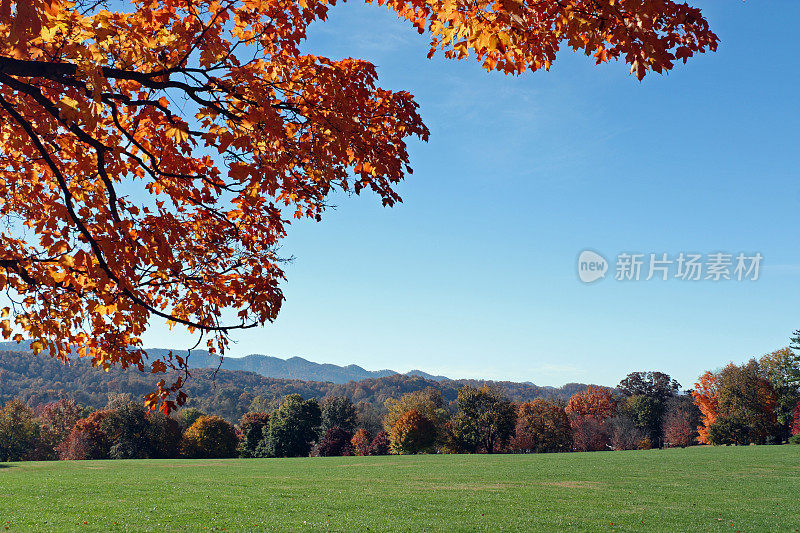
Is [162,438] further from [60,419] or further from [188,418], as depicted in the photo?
[60,419]

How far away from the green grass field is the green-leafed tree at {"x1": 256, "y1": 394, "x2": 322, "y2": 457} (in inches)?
1386

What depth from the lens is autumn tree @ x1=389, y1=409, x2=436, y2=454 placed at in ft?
236

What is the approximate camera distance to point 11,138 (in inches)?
288

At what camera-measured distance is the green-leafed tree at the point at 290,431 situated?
72062 millimetres

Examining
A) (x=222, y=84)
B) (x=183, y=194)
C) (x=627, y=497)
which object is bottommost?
(x=627, y=497)

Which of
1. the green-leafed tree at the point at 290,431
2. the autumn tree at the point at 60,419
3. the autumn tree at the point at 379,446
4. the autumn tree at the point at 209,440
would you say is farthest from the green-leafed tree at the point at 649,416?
the autumn tree at the point at 60,419

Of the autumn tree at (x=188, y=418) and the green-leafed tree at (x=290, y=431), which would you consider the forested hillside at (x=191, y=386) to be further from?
the green-leafed tree at (x=290, y=431)

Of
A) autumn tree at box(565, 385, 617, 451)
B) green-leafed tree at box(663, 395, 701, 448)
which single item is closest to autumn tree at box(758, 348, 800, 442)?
green-leafed tree at box(663, 395, 701, 448)

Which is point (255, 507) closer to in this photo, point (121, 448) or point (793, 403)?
point (121, 448)

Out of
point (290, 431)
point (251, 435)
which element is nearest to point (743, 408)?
point (290, 431)

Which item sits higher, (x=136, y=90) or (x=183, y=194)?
(x=136, y=90)

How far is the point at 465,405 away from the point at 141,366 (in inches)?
2653

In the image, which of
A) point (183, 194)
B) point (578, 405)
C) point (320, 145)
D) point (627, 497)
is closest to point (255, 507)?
point (627, 497)

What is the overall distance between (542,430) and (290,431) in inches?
1373
